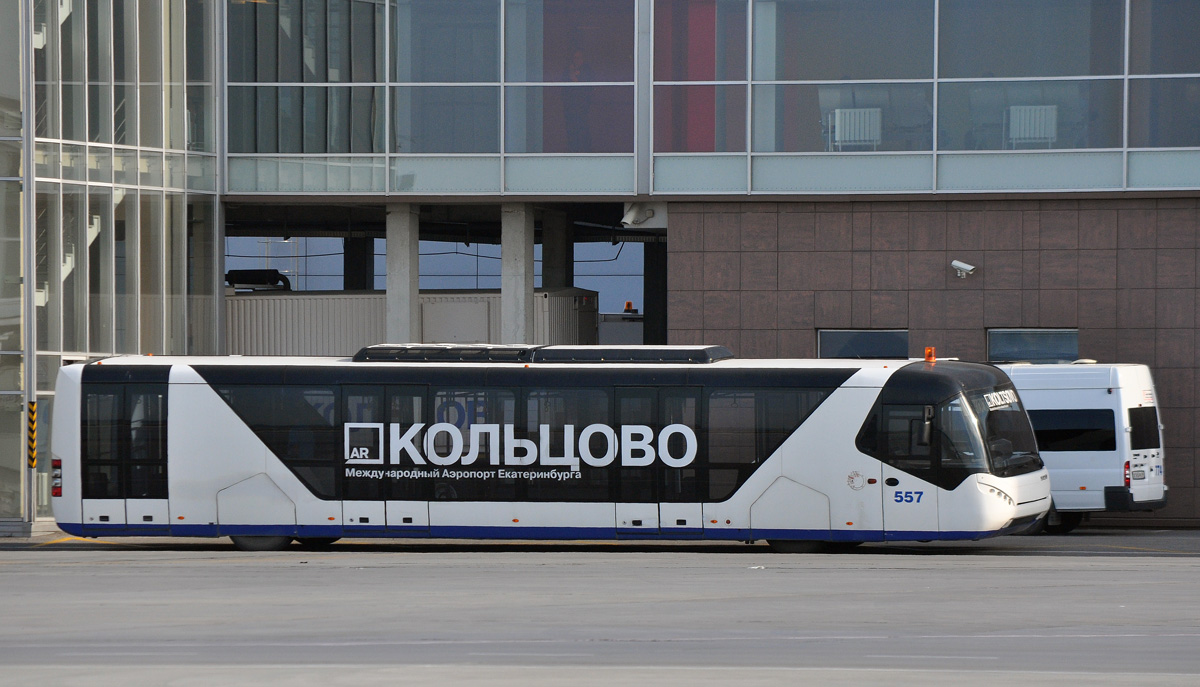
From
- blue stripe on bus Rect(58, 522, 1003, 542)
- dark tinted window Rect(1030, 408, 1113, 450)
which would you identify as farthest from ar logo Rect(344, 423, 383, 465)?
dark tinted window Rect(1030, 408, 1113, 450)

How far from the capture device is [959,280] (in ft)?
79.7

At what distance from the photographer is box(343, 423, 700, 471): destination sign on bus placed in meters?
16.7

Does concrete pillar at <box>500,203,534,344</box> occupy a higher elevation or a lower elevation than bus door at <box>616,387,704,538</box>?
higher

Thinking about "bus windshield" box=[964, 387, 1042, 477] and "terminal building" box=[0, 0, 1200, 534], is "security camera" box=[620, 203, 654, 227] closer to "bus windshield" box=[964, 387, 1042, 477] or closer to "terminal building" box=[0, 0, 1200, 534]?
"terminal building" box=[0, 0, 1200, 534]

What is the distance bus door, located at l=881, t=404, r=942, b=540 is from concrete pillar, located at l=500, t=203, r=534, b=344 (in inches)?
432

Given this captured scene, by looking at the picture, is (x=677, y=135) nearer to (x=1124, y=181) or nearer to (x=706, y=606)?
(x=1124, y=181)

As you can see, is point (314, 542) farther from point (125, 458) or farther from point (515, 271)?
point (515, 271)

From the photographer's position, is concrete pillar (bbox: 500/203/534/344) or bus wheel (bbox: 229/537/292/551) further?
concrete pillar (bbox: 500/203/534/344)

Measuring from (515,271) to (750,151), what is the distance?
5127 mm

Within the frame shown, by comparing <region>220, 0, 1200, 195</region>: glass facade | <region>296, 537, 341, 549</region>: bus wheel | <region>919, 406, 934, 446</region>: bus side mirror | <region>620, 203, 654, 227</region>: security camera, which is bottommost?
<region>296, 537, 341, 549</region>: bus wheel

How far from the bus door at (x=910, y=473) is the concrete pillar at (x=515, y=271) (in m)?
11.0

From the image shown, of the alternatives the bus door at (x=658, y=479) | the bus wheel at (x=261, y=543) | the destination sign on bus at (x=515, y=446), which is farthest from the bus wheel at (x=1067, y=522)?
the bus wheel at (x=261, y=543)

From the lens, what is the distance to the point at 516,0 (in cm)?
2478

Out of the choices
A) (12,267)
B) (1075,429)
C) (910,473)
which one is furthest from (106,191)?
(1075,429)
